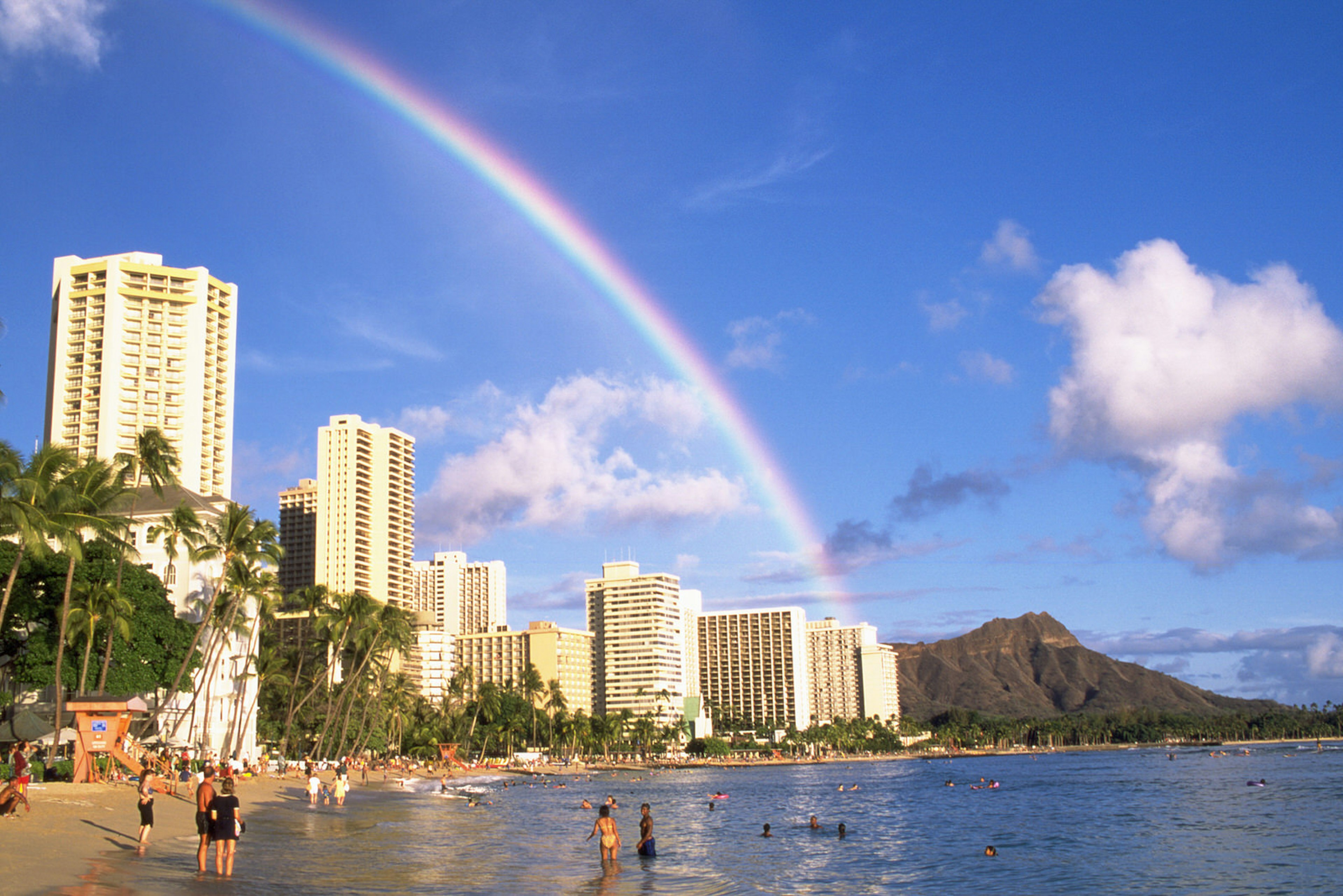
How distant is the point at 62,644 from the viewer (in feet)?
152

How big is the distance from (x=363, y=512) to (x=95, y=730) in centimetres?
14729

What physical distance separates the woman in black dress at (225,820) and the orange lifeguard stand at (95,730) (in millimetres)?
20771

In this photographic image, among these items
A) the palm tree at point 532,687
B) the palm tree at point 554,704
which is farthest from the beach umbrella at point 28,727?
the palm tree at point 554,704

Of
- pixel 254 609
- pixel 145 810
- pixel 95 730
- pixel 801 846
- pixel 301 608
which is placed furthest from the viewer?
pixel 301 608

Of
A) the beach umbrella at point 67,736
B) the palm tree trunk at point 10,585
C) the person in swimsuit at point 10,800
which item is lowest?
the person in swimsuit at point 10,800

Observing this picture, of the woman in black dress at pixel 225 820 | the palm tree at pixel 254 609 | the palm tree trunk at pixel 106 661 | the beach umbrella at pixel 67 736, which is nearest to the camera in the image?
the woman in black dress at pixel 225 820

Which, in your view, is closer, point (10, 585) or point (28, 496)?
point (28, 496)

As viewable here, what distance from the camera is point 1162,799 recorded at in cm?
6475

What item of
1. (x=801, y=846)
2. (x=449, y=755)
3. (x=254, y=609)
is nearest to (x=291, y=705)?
(x=254, y=609)

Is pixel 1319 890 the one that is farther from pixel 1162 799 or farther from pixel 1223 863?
pixel 1162 799

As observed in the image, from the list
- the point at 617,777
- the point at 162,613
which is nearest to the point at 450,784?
the point at 162,613

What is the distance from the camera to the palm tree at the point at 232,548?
58.5 meters

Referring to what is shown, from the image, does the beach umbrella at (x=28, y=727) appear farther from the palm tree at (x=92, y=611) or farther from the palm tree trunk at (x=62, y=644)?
the palm tree at (x=92, y=611)

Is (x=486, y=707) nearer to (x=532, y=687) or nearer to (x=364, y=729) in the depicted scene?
(x=532, y=687)
